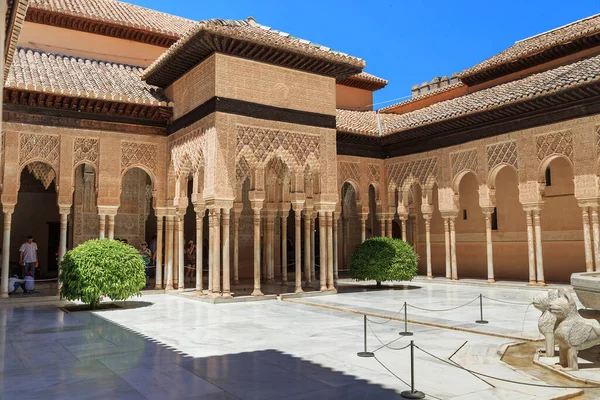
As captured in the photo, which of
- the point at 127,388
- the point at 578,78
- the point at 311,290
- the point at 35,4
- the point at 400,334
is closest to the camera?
the point at 127,388

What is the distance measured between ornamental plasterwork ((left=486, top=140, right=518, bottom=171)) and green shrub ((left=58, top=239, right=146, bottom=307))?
33.5 ft

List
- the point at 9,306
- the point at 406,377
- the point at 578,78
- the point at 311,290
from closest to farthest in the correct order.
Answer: the point at 406,377 → the point at 9,306 → the point at 578,78 → the point at 311,290

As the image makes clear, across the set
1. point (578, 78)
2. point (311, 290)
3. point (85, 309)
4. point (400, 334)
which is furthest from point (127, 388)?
point (578, 78)

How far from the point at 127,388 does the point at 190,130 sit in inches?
342

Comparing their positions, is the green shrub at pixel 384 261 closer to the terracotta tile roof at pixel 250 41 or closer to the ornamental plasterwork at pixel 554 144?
the ornamental plasterwork at pixel 554 144

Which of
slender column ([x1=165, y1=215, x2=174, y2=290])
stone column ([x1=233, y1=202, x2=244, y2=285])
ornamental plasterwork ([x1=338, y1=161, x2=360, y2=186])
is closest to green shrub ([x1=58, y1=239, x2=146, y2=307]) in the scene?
slender column ([x1=165, y1=215, x2=174, y2=290])

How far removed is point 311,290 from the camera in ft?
43.5

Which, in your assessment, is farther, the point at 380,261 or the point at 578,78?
the point at 380,261

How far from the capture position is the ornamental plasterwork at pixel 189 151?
11836 mm

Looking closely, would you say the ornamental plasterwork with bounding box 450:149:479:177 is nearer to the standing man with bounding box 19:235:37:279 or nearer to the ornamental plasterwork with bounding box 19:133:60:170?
the ornamental plasterwork with bounding box 19:133:60:170

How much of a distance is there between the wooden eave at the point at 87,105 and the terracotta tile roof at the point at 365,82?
10.1m

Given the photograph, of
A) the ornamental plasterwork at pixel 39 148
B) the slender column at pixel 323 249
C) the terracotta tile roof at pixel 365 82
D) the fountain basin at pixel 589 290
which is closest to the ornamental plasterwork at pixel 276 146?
the slender column at pixel 323 249

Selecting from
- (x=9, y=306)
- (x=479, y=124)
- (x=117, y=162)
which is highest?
(x=479, y=124)

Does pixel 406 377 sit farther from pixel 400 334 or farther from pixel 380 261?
pixel 380 261
